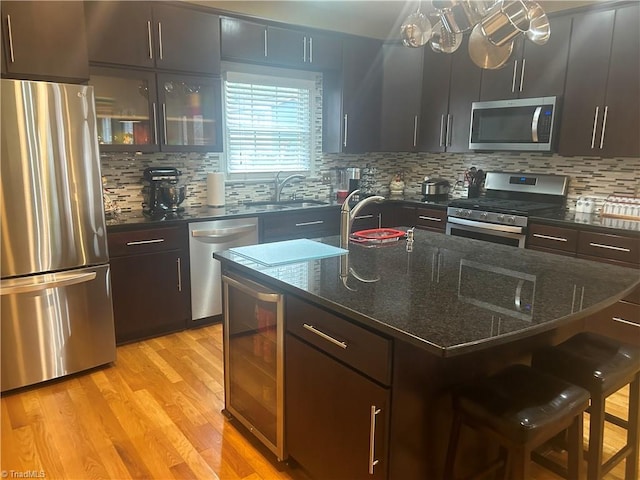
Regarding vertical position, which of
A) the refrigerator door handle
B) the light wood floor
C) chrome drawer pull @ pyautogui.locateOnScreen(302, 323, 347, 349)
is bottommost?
the light wood floor

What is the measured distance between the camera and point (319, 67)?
424 centimetres

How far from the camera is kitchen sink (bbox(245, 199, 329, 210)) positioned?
4.08 metres

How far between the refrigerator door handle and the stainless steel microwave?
10.4ft

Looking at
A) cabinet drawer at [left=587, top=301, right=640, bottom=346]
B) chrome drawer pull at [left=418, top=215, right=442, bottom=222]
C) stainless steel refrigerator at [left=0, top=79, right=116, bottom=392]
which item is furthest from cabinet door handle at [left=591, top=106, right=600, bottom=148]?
stainless steel refrigerator at [left=0, top=79, right=116, bottom=392]

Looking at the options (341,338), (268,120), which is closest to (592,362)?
(341,338)

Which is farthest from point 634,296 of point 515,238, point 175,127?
point 175,127

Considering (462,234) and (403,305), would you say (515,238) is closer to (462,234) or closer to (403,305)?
(462,234)

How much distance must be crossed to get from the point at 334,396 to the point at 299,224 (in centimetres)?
239

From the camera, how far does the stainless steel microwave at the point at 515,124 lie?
3.63 meters

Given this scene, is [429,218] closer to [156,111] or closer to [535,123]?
[535,123]

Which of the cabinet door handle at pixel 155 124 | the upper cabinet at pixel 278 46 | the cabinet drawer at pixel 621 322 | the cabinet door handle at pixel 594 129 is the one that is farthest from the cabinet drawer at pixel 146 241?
the cabinet door handle at pixel 594 129

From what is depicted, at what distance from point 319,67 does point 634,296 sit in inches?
119

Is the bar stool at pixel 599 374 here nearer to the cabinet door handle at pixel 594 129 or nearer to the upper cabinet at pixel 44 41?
the cabinet door handle at pixel 594 129

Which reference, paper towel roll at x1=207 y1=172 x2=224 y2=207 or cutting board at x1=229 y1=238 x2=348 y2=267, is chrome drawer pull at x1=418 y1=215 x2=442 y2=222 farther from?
cutting board at x1=229 y1=238 x2=348 y2=267
